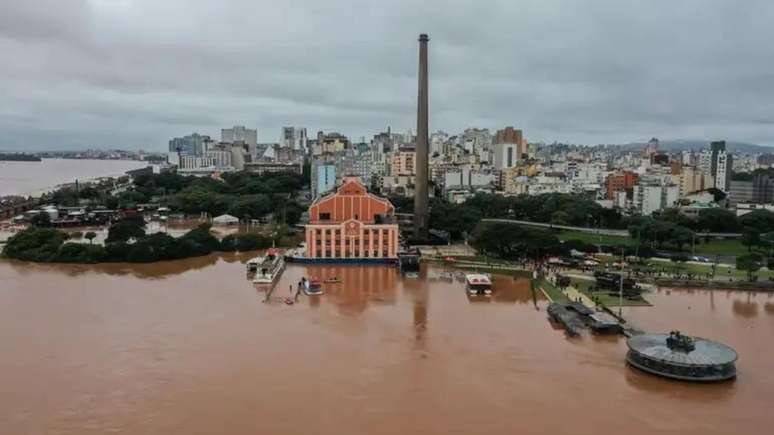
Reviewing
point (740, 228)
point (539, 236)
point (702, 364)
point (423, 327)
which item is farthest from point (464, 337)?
point (740, 228)

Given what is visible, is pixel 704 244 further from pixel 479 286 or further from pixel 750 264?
pixel 479 286

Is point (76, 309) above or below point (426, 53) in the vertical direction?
below

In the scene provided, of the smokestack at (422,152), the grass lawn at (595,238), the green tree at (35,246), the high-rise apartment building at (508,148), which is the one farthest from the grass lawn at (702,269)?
the high-rise apartment building at (508,148)

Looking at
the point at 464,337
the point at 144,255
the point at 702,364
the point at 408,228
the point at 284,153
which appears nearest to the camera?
the point at 702,364

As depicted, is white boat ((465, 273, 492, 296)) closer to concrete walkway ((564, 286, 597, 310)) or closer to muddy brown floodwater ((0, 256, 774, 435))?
muddy brown floodwater ((0, 256, 774, 435))

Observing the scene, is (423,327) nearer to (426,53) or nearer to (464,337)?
(464,337)

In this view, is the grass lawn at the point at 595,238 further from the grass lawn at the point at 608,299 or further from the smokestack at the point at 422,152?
the grass lawn at the point at 608,299

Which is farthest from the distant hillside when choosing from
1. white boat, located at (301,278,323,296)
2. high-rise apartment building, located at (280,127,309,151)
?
white boat, located at (301,278,323,296)
